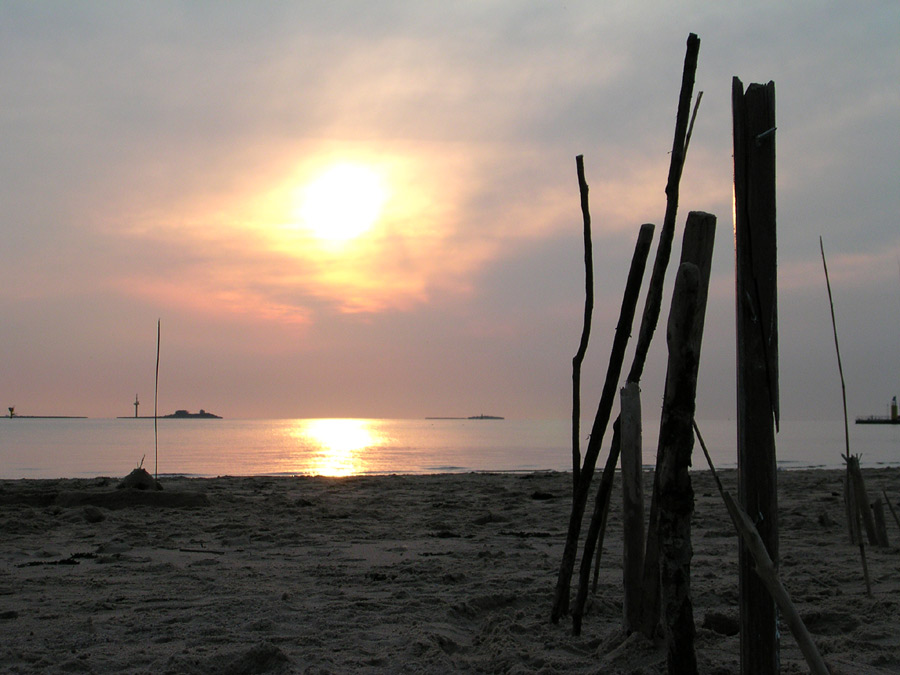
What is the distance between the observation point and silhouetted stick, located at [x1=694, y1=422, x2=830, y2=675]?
223 cm

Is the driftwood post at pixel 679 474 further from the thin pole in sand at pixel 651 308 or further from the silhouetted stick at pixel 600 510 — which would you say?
the silhouetted stick at pixel 600 510

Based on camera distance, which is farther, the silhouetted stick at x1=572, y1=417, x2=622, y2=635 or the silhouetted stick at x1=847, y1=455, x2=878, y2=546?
the silhouetted stick at x1=847, y1=455, x2=878, y2=546

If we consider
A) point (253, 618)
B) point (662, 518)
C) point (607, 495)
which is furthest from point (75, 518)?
point (662, 518)

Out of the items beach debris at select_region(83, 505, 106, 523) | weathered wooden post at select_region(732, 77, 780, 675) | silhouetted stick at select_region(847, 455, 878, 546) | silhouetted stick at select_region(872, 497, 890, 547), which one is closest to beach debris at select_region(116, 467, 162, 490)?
beach debris at select_region(83, 505, 106, 523)

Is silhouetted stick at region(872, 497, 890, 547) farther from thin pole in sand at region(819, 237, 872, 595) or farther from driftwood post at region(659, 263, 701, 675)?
driftwood post at region(659, 263, 701, 675)

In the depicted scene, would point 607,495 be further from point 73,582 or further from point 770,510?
point 73,582

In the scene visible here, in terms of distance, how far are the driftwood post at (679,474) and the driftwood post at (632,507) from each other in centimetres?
90

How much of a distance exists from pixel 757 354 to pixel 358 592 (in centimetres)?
357

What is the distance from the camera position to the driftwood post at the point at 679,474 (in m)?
2.68

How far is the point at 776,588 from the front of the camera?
228 centimetres

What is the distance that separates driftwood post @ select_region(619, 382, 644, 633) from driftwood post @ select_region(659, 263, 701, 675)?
2.96 ft

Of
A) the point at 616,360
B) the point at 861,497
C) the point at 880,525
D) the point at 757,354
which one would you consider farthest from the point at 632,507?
the point at 880,525

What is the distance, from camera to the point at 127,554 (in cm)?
668

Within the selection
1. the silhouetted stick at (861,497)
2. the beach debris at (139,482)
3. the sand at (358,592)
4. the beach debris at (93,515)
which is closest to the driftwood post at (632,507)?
the sand at (358,592)
